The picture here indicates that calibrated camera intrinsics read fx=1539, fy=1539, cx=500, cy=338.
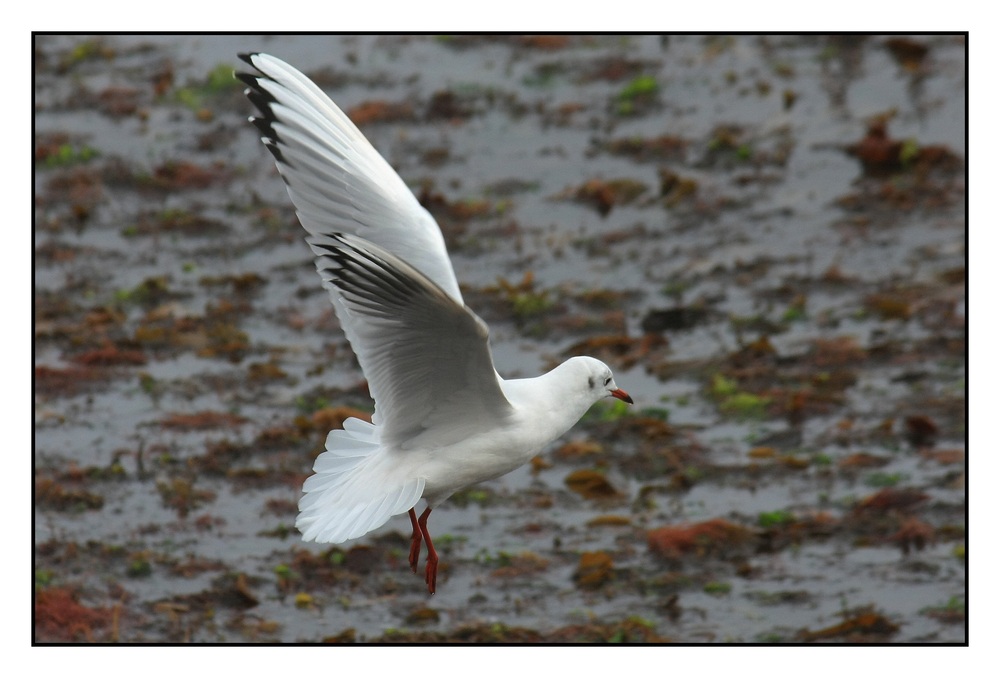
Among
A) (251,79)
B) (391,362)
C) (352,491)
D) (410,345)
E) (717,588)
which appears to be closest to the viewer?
(410,345)

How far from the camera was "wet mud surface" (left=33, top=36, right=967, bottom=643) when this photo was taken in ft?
33.7

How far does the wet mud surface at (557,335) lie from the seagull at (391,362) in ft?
12.0

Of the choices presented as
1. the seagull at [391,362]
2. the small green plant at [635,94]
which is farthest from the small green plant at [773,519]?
the small green plant at [635,94]

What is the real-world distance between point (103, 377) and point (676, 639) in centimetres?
580

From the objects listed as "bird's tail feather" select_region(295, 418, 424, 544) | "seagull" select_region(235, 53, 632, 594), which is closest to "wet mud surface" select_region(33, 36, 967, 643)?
"bird's tail feather" select_region(295, 418, 424, 544)

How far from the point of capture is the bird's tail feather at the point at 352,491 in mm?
5988

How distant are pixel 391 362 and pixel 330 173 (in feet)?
3.26

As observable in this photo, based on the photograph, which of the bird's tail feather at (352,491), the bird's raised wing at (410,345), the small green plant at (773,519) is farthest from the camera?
the small green plant at (773,519)

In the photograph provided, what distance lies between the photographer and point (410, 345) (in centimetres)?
585

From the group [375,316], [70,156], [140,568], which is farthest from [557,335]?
[375,316]

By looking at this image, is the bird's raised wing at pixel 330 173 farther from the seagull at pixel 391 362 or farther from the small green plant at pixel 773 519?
the small green plant at pixel 773 519

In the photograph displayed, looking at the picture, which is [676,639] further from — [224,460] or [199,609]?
[224,460]

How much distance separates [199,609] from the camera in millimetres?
10031

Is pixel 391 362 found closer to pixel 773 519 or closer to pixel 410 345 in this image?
pixel 410 345
